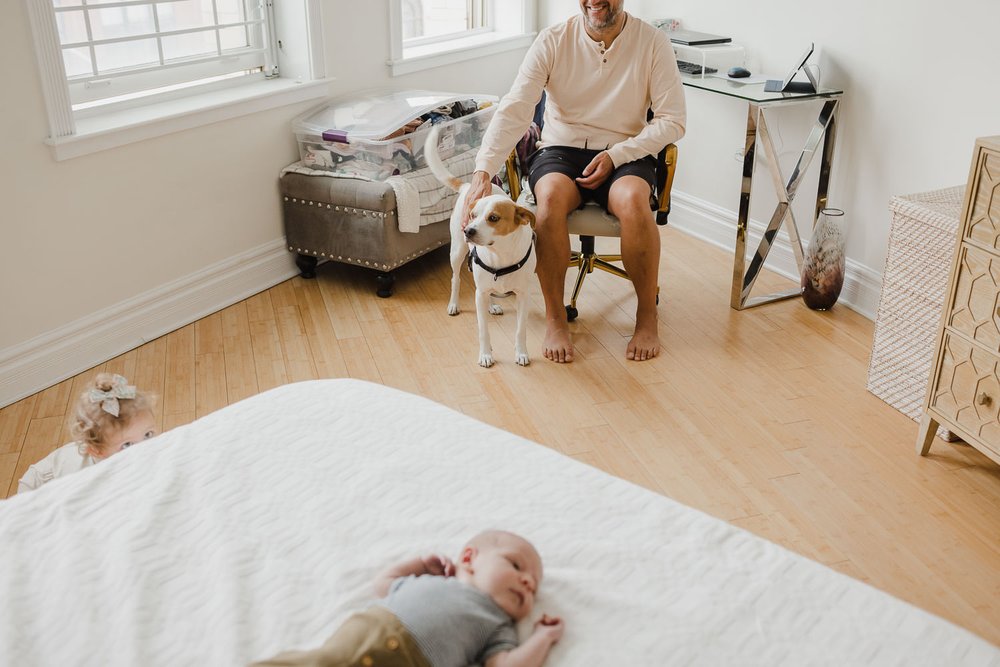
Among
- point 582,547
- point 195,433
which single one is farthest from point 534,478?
point 195,433

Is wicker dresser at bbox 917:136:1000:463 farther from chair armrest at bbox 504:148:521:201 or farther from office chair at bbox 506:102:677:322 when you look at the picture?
chair armrest at bbox 504:148:521:201

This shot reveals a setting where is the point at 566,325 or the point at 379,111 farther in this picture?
the point at 379,111

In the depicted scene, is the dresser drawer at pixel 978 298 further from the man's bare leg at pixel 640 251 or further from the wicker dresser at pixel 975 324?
the man's bare leg at pixel 640 251

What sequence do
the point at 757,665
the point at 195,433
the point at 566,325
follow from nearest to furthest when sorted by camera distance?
the point at 757,665, the point at 195,433, the point at 566,325

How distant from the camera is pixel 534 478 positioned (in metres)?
1.45

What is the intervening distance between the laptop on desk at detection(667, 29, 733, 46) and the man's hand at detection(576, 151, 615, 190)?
799 mm

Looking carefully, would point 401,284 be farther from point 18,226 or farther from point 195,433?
point 195,433

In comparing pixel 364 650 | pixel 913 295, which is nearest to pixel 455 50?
pixel 913 295

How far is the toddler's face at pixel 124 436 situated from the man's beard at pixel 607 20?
1.91 metres

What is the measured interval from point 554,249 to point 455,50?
1.60 meters

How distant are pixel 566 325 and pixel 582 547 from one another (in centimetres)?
175

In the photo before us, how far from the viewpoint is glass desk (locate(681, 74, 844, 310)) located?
3.11 metres

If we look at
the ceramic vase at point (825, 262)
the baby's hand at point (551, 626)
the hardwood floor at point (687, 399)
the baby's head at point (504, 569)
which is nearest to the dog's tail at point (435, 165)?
the hardwood floor at point (687, 399)

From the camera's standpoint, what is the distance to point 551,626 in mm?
1152
